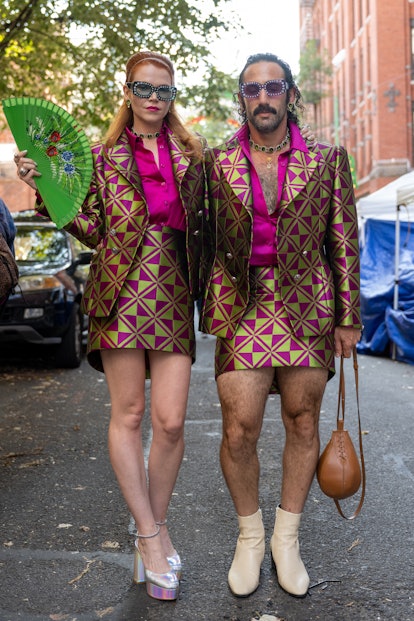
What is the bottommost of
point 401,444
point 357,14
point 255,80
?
point 401,444

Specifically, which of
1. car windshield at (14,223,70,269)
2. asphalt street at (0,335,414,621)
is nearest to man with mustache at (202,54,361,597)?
asphalt street at (0,335,414,621)

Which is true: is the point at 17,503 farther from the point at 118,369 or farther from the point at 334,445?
the point at 334,445

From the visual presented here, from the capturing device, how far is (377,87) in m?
41.1

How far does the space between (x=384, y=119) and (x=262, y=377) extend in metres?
39.0

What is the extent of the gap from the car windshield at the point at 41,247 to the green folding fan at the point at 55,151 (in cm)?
767

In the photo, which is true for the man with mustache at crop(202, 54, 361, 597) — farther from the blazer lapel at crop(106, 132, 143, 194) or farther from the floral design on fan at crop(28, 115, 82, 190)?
the floral design on fan at crop(28, 115, 82, 190)

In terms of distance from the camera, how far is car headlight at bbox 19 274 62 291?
35.8 feet

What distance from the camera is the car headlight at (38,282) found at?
10.9 metres

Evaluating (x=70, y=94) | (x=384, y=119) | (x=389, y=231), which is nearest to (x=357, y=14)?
(x=384, y=119)

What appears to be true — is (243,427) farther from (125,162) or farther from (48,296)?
(48,296)

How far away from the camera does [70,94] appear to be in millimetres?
17344

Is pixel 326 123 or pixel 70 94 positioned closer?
pixel 70 94

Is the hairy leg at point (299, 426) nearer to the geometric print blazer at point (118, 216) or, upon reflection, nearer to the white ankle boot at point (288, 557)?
the white ankle boot at point (288, 557)

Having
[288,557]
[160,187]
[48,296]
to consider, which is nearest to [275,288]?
[160,187]
